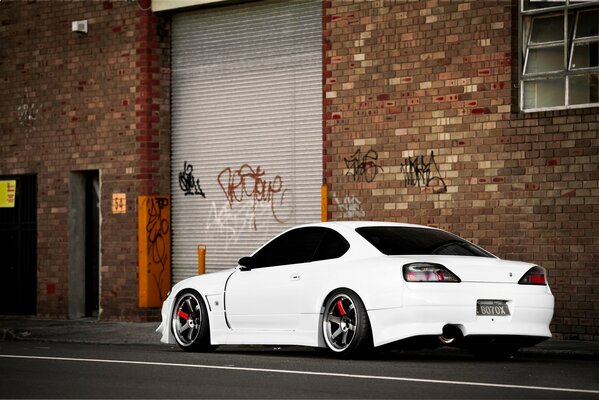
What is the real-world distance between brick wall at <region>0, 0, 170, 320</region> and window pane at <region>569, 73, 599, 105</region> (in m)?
7.32

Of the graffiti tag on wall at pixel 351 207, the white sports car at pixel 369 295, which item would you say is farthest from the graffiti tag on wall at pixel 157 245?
the white sports car at pixel 369 295

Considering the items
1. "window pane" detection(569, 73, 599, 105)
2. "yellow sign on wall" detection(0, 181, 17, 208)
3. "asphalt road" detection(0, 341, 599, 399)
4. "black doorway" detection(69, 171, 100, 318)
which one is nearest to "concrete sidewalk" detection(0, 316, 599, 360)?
"black doorway" detection(69, 171, 100, 318)

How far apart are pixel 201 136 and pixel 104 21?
258 centimetres

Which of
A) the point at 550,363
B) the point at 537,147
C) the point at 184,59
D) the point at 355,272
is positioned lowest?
the point at 550,363

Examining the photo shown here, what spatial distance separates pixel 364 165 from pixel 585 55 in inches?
136

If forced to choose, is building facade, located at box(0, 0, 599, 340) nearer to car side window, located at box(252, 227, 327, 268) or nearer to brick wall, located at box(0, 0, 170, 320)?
brick wall, located at box(0, 0, 170, 320)

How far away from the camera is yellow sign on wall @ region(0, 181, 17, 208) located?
22578 millimetres

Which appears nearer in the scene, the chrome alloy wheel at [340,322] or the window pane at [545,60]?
the chrome alloy wheel at [340,322]

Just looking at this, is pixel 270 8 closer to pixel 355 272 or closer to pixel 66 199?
pixel 66 199

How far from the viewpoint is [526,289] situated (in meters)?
12.1

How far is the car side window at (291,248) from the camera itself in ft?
42.7

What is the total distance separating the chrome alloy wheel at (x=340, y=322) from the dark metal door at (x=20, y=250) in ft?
36.0

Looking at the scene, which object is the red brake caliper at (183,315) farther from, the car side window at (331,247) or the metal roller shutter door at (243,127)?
the metal roller shutter door at (243,127)

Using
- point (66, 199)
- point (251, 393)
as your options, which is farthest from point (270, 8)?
point (251, 393)
